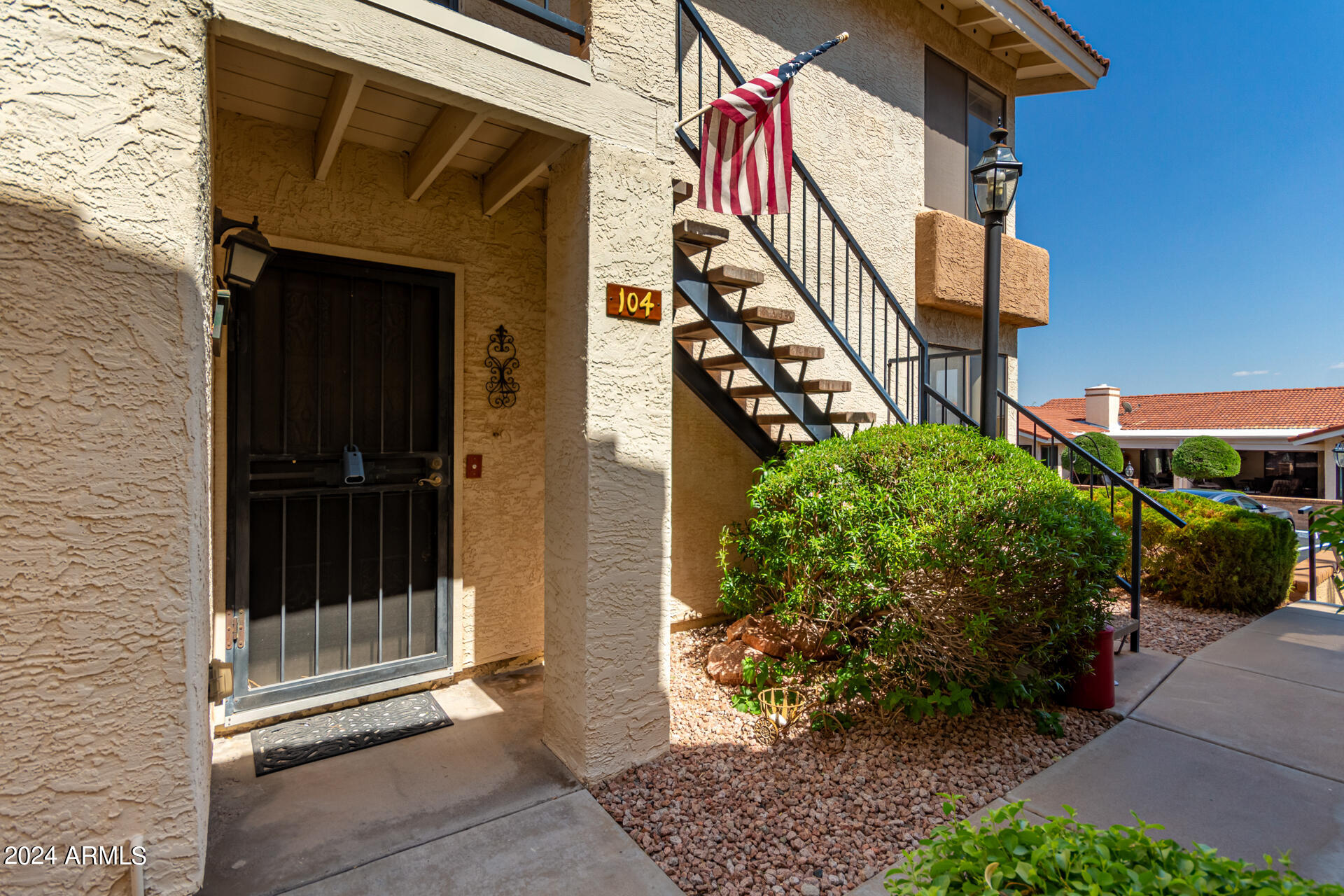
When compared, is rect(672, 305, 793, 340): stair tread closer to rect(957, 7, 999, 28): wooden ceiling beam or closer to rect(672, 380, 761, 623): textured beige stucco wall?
rect(672, 380, 761, 623): textured beige stucco wall

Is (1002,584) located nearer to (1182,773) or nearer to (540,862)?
(1182,773)

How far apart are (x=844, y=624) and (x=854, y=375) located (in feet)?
10.9

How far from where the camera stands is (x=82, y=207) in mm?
1987

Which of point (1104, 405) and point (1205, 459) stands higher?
point (1104, 405)

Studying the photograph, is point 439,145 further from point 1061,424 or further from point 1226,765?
point 1061,424

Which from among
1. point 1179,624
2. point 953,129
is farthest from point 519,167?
point 1179,624

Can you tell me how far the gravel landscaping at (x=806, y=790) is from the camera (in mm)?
2559

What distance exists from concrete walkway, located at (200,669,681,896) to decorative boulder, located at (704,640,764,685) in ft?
4.45

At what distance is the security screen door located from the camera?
136 inches

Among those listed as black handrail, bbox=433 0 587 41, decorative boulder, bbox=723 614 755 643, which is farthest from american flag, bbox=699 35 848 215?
decorative boulder, bbox=723 614 755 643

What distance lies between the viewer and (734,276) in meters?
4.04

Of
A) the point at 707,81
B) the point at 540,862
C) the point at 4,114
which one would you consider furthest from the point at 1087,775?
the point at 707,81

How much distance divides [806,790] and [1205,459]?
2791cm

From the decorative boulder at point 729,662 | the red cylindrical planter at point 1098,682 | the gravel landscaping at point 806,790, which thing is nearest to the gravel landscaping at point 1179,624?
the red cylindrical planter at point 1098,682
